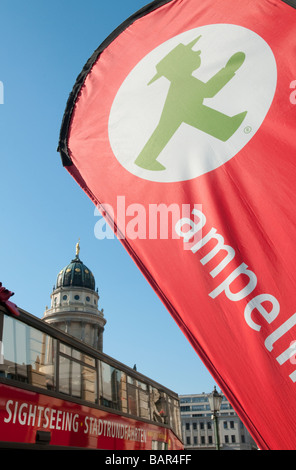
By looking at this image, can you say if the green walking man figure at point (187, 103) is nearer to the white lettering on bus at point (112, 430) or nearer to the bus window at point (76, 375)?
the bus window at point (76, 375)

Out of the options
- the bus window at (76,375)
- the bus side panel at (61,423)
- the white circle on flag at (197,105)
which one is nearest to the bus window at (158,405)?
the bus side panel at (61,423)

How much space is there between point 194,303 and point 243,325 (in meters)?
0.29

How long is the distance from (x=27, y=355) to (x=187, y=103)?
6.48 m

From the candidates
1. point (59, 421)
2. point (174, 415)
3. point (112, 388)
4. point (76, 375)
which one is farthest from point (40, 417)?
point (174, 415)

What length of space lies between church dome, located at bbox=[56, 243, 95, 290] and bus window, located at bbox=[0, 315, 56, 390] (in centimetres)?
6261

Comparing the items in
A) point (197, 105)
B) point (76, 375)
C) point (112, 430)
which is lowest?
point (112, 430)

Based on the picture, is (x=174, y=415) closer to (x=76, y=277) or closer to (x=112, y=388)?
(x=112, y=388)

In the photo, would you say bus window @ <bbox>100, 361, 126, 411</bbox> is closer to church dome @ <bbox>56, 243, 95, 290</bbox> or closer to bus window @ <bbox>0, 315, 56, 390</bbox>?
bus window @ <bbox>0, 315, 56, 390</bbox>

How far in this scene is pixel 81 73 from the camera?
3.46m

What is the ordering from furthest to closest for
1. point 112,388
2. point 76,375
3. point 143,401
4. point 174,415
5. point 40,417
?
1. point 174,415
2. point 143,401
3. point 112,388
4. point 76,375
5. point 40,417

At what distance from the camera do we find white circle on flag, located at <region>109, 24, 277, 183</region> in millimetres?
2467

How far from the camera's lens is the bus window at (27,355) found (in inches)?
290

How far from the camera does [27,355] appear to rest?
7.86 m
